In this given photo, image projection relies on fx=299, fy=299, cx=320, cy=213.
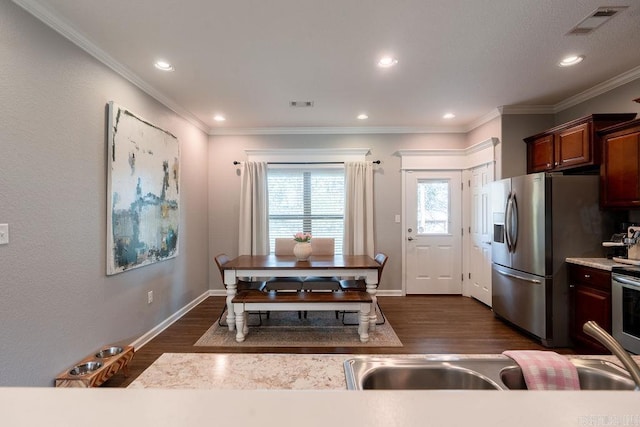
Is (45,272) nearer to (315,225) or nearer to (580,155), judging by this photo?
(315,225)

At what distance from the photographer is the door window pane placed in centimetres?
465

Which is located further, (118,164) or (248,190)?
(248,190)

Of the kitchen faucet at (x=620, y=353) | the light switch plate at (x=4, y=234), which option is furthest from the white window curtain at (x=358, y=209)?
the kitchen faucet at (x=620, y=353)

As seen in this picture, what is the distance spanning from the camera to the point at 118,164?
8.57ft

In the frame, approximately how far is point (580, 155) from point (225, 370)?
375 cm

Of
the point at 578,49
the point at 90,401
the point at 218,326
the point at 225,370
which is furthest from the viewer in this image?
the point at 218,326

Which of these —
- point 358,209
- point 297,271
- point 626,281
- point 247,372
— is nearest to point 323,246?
point 358,209

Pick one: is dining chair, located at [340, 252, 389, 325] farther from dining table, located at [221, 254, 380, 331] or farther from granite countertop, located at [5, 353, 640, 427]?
granite countertop, located at [5, 353, 640, 427]

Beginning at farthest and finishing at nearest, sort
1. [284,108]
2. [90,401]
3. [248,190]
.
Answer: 1. [248,190]
2. [284,108]
3. [90,401]

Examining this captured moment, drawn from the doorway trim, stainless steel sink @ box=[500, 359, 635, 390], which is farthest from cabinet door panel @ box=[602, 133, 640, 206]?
stainless steel sink @ box=[500, 359, 635, 390]

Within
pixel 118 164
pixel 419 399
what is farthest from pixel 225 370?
pixel 118 164

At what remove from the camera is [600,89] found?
10.5 feet

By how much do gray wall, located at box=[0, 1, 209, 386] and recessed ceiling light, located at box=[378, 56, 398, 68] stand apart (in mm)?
2356

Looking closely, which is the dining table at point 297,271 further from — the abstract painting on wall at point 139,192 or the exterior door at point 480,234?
the exterior door at point 480,234
